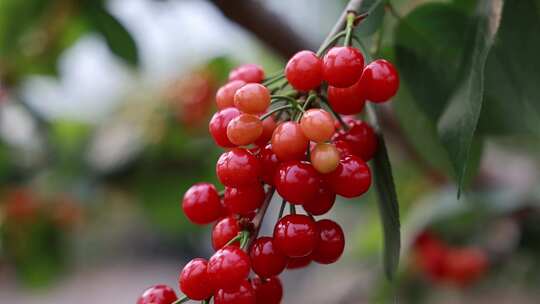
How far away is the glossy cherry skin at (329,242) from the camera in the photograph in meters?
0.44

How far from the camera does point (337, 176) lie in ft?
1.41

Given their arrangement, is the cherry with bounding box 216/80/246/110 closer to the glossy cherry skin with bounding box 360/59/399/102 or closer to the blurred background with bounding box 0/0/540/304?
the glossy cherry skin with bounding box 360/59/399/102

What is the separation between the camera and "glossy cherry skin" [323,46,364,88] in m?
0.42

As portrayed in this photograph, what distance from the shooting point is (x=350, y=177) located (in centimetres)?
43

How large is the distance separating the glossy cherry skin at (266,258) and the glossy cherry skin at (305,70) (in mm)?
106

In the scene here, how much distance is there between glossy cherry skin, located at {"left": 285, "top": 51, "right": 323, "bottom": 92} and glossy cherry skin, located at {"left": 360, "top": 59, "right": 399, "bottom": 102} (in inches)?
1.6

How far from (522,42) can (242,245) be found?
1.04ft

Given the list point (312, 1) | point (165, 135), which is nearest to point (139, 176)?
point (165, 135)

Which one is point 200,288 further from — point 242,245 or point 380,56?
point 380,56

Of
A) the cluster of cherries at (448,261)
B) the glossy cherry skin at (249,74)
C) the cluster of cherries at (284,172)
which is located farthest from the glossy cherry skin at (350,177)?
the cluster of cherries at (448,261)

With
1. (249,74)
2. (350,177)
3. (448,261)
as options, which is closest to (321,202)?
(350,177)

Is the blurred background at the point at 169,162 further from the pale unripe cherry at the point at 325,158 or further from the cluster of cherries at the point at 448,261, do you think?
the pale unripe cherry at the point at 325,158

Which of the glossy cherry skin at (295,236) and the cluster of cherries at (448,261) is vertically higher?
the glossy cherry skin at (295,236)

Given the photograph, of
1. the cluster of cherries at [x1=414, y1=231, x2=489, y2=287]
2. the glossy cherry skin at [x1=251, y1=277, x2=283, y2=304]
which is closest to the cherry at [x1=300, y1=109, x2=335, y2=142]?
the glossy cherry skin at [x1=251, y1=277, x2=283, y2=304]
